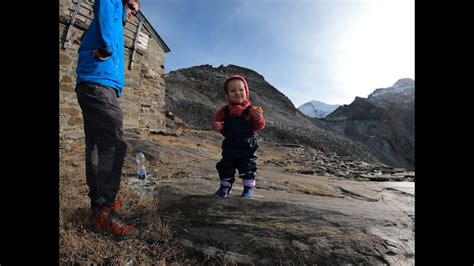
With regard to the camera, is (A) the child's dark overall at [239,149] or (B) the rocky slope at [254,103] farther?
(B) the rocky slope at [254,103]

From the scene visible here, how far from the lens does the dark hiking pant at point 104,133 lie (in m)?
2.18

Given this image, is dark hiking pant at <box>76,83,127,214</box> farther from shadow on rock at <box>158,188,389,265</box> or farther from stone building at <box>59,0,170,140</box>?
stone building at <box>59,0,170,140</box>

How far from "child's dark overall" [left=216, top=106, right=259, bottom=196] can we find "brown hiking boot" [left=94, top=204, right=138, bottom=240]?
1.21 m

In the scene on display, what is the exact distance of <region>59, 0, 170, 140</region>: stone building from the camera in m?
7.36

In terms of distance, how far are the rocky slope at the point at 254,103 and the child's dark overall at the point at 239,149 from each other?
16.3 m

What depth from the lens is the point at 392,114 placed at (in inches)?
1788

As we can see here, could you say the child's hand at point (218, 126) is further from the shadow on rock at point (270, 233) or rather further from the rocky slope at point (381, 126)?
the rocky slope at point (381, 126)

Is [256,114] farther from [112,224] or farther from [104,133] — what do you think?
[112,224]

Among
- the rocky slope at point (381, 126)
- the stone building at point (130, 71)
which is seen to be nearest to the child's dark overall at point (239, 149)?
the stone building at point (130, 71)
